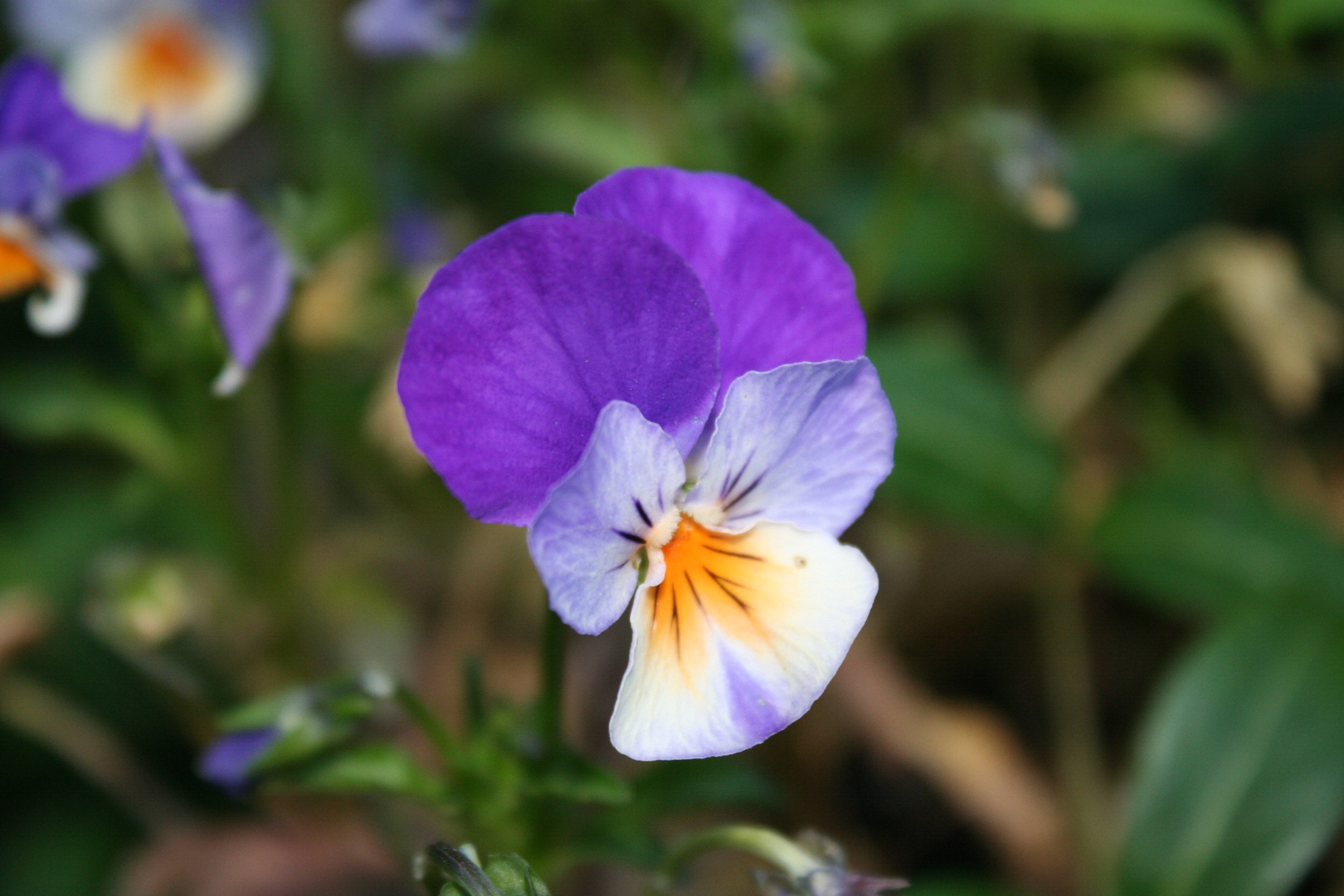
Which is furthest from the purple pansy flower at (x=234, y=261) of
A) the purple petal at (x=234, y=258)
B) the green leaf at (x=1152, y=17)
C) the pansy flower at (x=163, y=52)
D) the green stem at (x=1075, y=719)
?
the green stem at (x=1075, y=719)

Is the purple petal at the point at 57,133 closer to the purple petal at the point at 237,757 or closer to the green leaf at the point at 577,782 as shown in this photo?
the purple petal at the point at 237,757

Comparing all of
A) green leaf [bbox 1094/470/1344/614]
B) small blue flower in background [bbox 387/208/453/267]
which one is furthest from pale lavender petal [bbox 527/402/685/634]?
small blue flower in background [bbox 387/208/453/267]

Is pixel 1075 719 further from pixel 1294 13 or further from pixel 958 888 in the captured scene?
pixel 1294 13

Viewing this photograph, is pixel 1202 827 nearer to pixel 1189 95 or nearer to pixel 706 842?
pixel 706 842

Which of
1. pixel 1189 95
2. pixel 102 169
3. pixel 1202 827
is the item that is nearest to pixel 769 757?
pixel 1202 827

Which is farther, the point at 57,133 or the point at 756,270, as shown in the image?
the point at 57,133

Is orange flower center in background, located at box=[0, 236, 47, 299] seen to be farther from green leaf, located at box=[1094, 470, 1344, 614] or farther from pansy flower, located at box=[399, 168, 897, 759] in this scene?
green leaf, located at box=[1094, 470, 1344, 614]

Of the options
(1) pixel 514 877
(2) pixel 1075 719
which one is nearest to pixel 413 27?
(1) pixel 514 877
